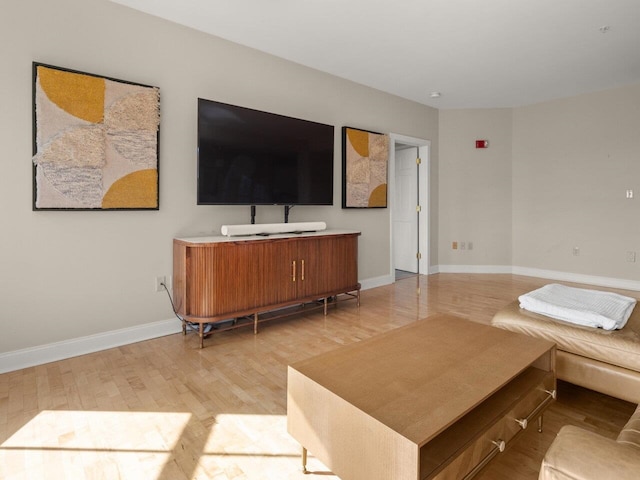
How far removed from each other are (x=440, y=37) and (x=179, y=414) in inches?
141

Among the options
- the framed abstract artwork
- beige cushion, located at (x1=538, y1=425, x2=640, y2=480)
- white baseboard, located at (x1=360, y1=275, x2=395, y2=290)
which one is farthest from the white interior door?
beige cushion, located at (x1=538, y1=425, x2=640, y2=480)

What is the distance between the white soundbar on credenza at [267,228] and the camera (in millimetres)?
3004

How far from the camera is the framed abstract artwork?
2436mm

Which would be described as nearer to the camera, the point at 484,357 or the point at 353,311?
the point at 484,357

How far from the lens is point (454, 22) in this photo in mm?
3098

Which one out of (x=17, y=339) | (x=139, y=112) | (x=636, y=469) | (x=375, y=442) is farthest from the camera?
(x=139, y=112)

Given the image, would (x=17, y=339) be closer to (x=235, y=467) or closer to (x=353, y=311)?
(x=235, y=467)

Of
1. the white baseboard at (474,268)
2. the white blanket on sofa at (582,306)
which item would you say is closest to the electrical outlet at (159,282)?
the white blanket on sofa at (582,306)

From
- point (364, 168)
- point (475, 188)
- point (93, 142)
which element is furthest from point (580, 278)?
point (93, 142)

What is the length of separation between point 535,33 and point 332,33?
1.80 m

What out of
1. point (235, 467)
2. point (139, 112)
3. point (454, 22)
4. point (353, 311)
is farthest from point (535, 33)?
point (235, 467)

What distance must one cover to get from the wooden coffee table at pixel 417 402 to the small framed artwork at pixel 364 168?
9.25 ft

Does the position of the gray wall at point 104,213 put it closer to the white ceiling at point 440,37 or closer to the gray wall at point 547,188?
the white ceiling at point 440,37

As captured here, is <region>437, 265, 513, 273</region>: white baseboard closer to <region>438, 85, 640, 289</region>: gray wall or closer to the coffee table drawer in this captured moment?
<region>438, 85, 640, 289</region>: gray wall
